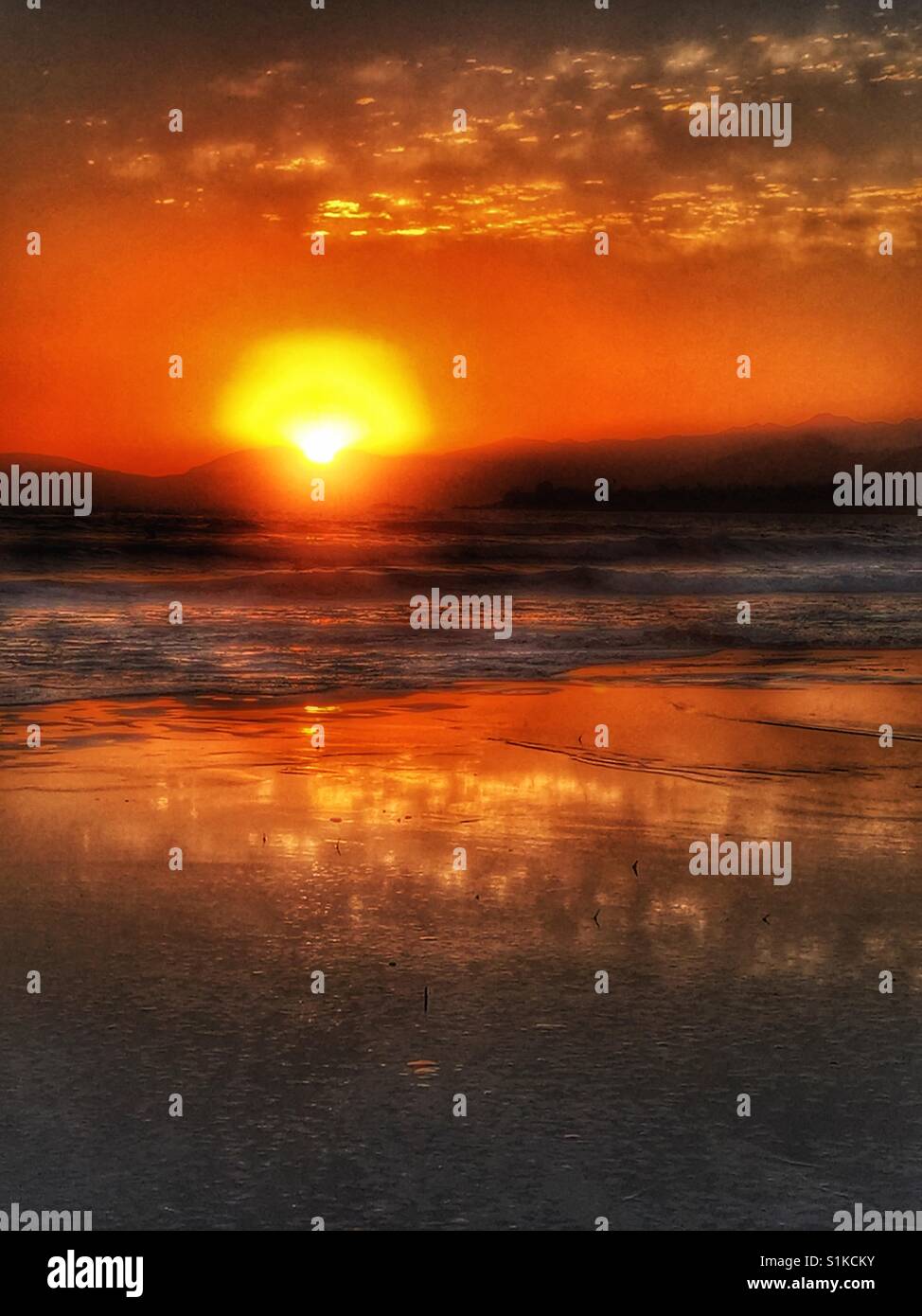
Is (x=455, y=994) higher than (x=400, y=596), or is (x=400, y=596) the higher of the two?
(x=400, y=596)

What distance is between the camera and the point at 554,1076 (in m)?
4.14

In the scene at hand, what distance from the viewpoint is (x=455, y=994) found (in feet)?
15.9

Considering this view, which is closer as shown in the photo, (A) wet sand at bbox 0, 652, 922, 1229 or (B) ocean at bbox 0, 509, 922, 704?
(A) wet sand at bbox 0, 652, 922, 1229

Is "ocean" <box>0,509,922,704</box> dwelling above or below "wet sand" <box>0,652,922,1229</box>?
above

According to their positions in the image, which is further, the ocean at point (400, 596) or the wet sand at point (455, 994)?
the ocean at point (400, 596)

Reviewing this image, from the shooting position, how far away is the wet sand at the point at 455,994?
11.6ft

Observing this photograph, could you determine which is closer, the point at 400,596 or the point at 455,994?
the point at 455,994

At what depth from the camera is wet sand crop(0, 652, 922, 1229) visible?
3.54 meters

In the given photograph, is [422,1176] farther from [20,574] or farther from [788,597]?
[20,574]

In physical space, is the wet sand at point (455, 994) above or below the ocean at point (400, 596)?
below
